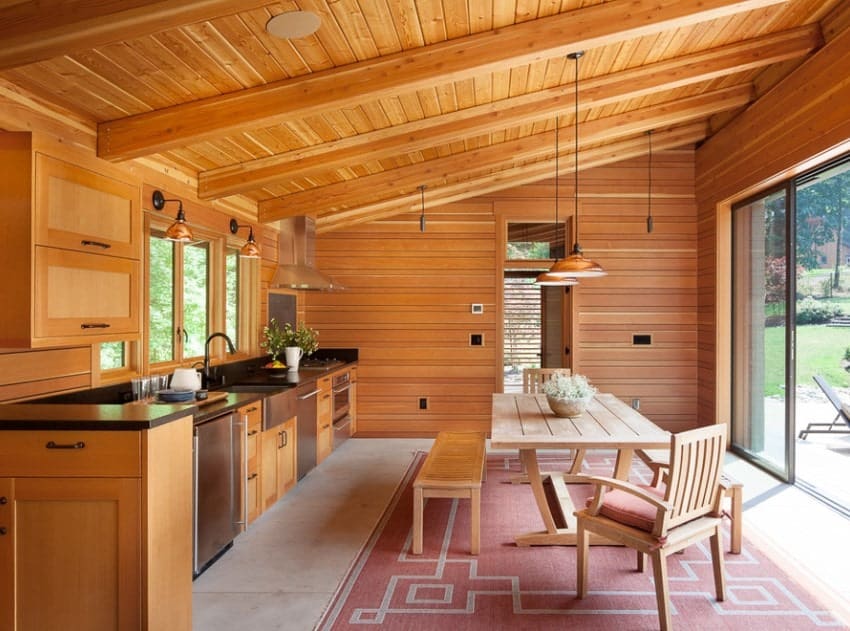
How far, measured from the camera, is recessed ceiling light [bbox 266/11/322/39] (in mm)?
2361

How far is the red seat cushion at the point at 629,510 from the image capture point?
255 cm

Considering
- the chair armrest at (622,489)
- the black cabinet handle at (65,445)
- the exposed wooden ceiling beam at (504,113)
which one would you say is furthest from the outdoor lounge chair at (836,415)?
the black cabinet handle at (65,445)

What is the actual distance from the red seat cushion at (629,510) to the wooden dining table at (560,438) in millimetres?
300

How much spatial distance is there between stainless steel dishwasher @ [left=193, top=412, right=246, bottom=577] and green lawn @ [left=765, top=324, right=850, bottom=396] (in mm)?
4048

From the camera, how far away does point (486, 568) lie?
3123 millimetres

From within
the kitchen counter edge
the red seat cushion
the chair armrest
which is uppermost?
the kitchen counter edge

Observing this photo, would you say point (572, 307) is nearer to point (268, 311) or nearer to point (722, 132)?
point (722, 132)

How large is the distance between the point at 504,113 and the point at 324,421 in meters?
3.17

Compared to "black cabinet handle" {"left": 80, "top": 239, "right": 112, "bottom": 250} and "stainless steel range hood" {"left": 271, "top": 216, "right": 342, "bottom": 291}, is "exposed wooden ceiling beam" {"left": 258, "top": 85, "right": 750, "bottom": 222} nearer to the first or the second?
"stainless steel range hood" {"left": 271, "top": 216, "right": 342, "bottom": 291}

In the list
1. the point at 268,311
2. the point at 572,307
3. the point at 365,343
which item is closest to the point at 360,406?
the point at 365,343

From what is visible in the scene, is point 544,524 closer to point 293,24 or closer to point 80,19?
point 293,24

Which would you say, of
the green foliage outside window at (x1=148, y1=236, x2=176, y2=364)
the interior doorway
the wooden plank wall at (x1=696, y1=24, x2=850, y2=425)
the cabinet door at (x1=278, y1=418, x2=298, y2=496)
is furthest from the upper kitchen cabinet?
the interior doorway

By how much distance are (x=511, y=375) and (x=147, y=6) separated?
5.74 m

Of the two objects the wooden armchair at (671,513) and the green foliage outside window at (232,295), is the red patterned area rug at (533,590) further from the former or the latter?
the green foliage outside window at (232,295)
